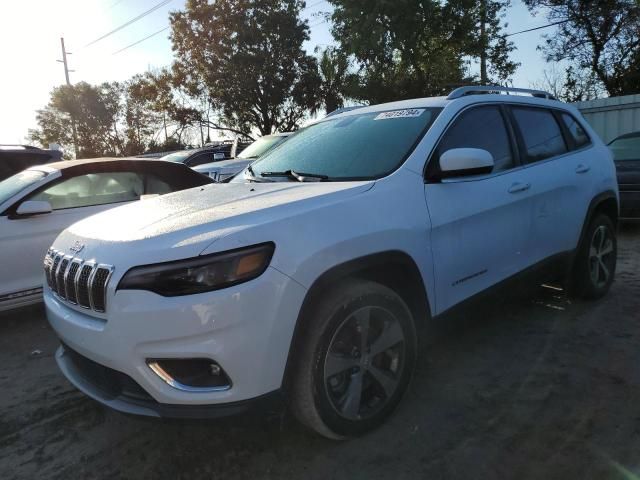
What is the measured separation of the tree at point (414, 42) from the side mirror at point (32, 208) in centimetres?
1514

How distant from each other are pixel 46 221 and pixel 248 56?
23.4 metres

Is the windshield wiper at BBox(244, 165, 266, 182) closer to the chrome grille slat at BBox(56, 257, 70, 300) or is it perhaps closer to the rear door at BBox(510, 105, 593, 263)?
the chrome grille slat at BBox(56, 257, 70, 300)

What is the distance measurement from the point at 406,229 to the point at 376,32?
1698 centimetres

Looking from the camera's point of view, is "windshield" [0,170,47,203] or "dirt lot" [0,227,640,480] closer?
"dirt lot" [0,227,640,480]

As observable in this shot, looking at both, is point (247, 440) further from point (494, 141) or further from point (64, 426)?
point (494, 141)

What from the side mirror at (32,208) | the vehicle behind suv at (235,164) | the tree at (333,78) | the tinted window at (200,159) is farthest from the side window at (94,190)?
the tree at (333,78)

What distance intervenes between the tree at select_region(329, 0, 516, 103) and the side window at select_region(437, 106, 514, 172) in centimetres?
1515

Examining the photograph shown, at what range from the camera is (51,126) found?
4728 cm

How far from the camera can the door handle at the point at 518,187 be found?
337cm

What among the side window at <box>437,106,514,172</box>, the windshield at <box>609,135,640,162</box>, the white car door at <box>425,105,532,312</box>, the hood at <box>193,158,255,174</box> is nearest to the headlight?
the white car door at <box>425,105,532,312</box>

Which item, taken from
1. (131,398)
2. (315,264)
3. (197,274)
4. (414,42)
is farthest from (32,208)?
(414,42)

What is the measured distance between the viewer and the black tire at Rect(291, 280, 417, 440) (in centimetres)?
228

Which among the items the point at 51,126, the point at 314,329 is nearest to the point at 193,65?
the point at 51,126

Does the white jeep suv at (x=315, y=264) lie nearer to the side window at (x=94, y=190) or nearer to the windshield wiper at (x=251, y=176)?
the windshield wiper at (x=251, y=176)
